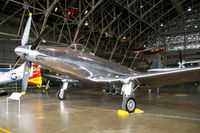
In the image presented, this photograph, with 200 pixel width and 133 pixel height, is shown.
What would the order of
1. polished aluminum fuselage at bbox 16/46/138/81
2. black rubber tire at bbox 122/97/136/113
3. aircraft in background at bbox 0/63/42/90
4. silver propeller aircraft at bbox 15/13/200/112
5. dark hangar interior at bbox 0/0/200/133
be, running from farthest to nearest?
aircraft in background at bbox 0/63/42/90, black rubber tire at bbox 122/97/136/113, polished aluminum fuselage at bbox 16/46/138/81, silver propeller aircraft at bbox 15/13/200/112, dark hangar interior at bbox 0/0/200/133

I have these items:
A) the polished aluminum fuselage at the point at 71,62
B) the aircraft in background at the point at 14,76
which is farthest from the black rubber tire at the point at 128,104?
the aircraft in background at the point at 14,76

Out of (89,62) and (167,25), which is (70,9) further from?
(167,25)

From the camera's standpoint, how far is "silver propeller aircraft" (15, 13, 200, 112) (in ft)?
16.4

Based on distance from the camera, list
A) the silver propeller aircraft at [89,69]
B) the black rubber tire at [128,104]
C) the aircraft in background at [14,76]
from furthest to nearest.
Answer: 1. the aircraft in background at [14,76]
2. the black rubber tire at [128,104]
3. the silver propeller aircraft at [89,69]

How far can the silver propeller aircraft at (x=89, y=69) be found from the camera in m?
4.99

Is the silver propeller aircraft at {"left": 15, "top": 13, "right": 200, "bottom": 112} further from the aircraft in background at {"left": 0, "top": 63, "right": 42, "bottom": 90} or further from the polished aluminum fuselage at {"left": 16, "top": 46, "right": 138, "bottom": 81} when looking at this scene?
the aircraft in background at {"left": 0, "top": 63, "right": 42, "bottom": 90}

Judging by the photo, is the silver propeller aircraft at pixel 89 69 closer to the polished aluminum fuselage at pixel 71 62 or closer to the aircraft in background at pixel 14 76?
the polished aluminum fuselage at pixel 71 62

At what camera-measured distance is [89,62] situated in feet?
20.5

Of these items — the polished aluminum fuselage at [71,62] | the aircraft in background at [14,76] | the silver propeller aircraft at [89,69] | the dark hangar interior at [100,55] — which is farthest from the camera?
the aircraft in background at [14,76]

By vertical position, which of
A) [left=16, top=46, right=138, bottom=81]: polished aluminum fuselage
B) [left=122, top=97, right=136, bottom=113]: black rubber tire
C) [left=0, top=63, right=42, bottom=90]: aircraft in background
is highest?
[left=16, top=46, right=138, bottom=81]: polished aluminum fuselage

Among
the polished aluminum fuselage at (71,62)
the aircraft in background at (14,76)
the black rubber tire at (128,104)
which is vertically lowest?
the black rubber tire at (128,104)

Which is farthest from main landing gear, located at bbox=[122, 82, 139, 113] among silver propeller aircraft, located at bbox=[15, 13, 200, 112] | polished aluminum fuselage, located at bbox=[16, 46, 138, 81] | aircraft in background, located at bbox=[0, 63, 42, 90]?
aircraft in background, located at bbox=[0, 63, 42, 90]

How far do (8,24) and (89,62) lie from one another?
16.7 metres

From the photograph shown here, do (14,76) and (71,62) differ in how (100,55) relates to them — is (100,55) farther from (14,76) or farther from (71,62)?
(71,62)
